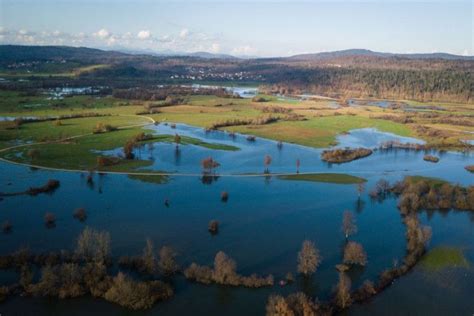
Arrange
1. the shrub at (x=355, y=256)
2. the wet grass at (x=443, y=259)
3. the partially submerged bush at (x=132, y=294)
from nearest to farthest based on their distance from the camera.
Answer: the partially submerged bush at (x=132, y=294), the shrub at (x=355, y=256), the wet grass at (x=443, y=259)

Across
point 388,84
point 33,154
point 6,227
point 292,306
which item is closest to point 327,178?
point 292,306

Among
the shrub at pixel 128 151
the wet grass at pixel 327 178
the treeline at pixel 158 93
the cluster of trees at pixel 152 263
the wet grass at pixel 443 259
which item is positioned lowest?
the wet grass at pixel 443 259

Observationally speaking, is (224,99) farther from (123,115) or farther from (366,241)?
(366,241)

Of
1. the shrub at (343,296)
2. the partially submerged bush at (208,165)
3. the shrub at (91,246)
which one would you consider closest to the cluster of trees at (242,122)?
the partially submerged bush at (208,165)

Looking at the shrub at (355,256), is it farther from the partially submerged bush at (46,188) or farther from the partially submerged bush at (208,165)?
the partially submerged bush at (46,188)

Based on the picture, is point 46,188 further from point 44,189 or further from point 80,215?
point 80,215

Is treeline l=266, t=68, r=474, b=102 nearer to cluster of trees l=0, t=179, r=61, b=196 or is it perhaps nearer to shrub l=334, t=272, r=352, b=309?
cluster of trees l=0, t=179, r=61, b=196

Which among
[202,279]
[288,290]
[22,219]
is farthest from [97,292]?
[22,219]
